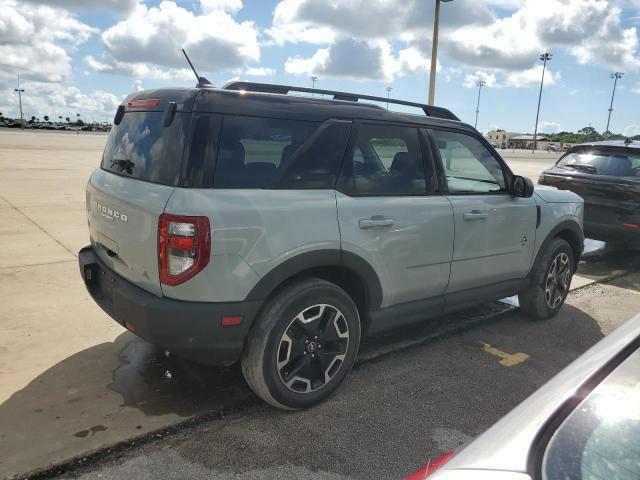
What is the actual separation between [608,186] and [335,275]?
5.10 m

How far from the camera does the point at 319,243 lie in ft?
9.57

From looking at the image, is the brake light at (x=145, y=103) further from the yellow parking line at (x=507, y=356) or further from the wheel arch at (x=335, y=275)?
the yellow parking line at (x=507, y=356)

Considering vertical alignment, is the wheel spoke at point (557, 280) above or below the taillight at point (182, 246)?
below

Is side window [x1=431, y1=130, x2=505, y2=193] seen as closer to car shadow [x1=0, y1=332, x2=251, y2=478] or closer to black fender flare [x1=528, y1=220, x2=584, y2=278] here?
black fender flare [x1=528, y1=220, x2=584, y2=278]

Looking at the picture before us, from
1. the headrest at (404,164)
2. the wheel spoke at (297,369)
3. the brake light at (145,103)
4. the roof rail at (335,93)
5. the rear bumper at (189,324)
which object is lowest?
the wheel spoke at (297,369)

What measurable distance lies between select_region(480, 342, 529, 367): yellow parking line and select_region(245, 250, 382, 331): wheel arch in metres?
1.30

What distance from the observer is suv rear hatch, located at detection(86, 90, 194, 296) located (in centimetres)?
269

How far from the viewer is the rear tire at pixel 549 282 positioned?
183 inches

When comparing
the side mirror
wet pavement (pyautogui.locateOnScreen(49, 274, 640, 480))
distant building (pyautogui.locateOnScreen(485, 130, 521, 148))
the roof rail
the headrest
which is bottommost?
wet pavement (pyautogui.locateOnScreen(49, 274, 640, 480))

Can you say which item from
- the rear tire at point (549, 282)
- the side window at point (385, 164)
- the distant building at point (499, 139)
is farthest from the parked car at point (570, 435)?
the distant building at point (499, 139)

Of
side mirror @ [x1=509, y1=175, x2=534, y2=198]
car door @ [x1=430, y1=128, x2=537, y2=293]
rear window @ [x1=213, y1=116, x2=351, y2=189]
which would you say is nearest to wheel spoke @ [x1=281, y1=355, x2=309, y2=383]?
rear window @ [x1=213, y1=116, x2=351, y2=189]

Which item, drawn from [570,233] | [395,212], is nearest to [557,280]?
[570,233]

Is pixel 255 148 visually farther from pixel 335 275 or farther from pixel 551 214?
pixel 551 214

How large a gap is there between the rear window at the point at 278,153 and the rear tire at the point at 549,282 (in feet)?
8.28
